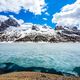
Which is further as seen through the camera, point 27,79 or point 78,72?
point 78,72

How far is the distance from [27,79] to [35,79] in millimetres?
841

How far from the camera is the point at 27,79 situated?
2178cm

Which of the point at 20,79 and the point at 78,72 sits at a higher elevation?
the point at 20,79

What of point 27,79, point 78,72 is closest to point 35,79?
point 27,79

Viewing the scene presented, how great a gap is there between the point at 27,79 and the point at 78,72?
15844mm

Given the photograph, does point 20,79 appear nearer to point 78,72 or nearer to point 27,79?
point 27,79

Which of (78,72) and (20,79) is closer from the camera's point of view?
(20,79)

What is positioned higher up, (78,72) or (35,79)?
(35,79)

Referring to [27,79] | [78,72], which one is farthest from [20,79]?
[78,72]

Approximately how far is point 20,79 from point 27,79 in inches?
28.9

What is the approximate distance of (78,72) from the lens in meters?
35.5

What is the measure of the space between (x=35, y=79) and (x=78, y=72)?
1552 cm

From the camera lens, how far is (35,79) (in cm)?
2170

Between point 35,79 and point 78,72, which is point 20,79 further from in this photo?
point 78,72
